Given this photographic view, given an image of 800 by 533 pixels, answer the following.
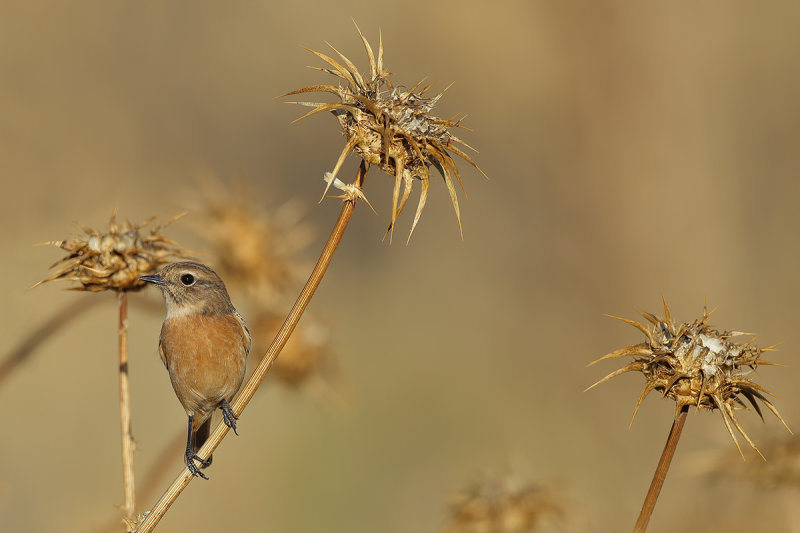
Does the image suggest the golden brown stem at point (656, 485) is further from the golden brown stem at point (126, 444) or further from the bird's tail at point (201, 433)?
the bird's tail at point (201, 433)

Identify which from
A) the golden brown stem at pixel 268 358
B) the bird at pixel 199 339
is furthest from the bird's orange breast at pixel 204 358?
the golden brown stem at pixel 268 358

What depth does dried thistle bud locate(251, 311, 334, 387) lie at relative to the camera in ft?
21.0

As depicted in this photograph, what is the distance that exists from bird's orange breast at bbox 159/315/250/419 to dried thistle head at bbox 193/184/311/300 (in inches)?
76.7

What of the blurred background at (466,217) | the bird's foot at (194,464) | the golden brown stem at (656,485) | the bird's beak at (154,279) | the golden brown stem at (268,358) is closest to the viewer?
the golden brown stem at (656,485)

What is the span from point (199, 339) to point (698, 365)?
251cm

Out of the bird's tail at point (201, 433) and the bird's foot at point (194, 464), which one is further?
the bird's tail at point (201, 433)

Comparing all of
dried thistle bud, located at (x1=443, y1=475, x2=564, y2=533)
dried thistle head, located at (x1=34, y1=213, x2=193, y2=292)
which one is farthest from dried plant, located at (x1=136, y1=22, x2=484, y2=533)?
dried thistle bud, located at (x1=443, y1=475, x2=564, y2=533)

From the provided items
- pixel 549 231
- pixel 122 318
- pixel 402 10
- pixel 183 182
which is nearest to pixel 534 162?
pixel 549 231

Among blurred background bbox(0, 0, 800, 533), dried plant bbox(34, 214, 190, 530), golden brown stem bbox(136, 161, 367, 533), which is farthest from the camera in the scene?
blurred background bbox(0, 0, 800, 533)

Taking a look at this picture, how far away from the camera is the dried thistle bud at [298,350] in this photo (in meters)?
6.40

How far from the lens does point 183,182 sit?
42.5 ft

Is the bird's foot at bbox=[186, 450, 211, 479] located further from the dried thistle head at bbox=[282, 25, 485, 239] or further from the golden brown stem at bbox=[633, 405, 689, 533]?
the golden brown stem at bbox=[633, 405, 689, 533]

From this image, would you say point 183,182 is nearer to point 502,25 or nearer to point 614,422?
point 502,25

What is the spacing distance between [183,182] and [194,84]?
2.23 metres
